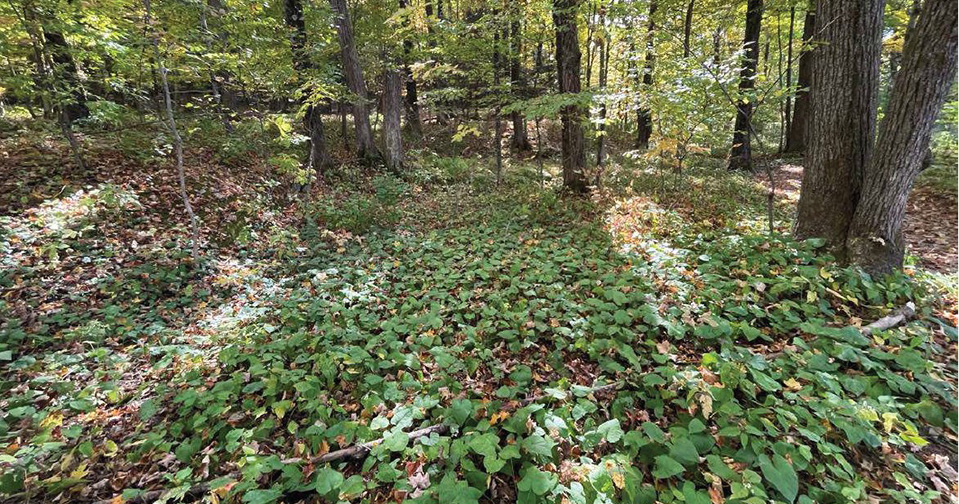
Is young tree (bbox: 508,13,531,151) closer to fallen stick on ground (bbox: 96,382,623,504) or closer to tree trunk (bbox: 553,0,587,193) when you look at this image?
tree trunk (bbox: 553,0,587,193)

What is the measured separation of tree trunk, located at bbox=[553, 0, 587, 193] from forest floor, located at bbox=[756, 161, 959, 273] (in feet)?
12.5

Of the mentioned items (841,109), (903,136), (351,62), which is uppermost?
(351,62)

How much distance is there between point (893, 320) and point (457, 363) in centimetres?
369

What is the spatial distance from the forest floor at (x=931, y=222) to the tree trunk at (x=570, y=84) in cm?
381

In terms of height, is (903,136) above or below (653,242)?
above

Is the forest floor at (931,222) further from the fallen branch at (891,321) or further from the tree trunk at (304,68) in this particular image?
the tree trunk at (304,68)

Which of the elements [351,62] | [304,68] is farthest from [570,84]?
[304,68]

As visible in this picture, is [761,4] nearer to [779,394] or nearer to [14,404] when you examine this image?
[779,394]

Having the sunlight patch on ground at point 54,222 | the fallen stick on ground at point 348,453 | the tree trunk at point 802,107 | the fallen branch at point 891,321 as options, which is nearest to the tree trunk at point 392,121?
the sunlight patch on ground at point 54,222

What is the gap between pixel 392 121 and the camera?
1105 centimetres

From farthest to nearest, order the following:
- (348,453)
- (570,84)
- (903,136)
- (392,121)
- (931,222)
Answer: (392,121), (570,84), (931,222), (903,136), (348,453)

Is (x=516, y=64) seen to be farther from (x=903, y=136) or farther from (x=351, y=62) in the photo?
(x=903, y=136)

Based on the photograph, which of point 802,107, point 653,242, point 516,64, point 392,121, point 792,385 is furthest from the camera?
point 802,107

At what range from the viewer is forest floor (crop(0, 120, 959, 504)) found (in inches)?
91.7
